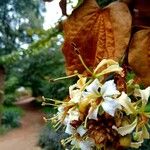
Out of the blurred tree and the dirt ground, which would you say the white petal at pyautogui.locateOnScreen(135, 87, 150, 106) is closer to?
the dirt ground

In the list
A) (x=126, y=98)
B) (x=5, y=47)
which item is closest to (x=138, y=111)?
(x=126, y=98)

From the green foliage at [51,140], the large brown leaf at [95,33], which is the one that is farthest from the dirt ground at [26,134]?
the large brown leaf at [95,33]

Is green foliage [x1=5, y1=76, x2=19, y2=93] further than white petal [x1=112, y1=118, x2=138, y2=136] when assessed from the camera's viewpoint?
Yes

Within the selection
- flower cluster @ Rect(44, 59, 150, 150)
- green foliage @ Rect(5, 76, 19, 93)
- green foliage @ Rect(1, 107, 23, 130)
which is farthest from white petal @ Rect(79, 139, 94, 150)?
green foliage @ Rect(5, 76, 19, 93)

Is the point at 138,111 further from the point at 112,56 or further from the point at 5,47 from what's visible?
the point at 5,47

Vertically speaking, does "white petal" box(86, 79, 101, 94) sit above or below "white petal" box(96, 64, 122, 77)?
below

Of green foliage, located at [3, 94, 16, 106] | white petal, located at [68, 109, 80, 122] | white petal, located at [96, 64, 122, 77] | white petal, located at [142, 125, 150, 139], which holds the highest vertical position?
white petal, located at [96, 64, 122, 77]

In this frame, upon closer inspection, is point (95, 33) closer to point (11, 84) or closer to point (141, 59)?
point (141, 59)
